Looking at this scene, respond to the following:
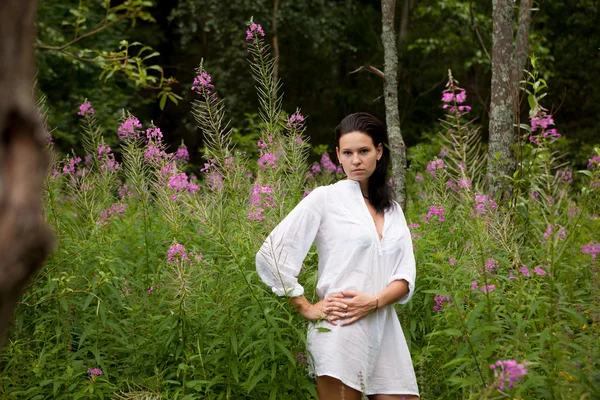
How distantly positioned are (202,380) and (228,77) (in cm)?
1284

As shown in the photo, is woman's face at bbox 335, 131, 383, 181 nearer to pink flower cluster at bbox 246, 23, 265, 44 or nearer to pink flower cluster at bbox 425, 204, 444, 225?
pink flower cluster at bbox 246, 23, 265, 44

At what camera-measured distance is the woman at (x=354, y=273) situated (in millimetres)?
3359

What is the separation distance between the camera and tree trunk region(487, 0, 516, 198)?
600 centimetres

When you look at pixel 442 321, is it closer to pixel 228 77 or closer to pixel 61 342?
pixel 61 342

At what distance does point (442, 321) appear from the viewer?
4383mm

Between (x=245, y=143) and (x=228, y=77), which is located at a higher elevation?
(x=228, y=77)

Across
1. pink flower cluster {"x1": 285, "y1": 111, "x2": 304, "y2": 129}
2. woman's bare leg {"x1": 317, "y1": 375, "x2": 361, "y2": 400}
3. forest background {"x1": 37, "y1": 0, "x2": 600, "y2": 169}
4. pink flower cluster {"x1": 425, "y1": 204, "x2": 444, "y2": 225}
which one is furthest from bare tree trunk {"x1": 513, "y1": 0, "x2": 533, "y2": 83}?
forest background {"x1": 37, "y1": 0, "x2": 600, "y2": 169}

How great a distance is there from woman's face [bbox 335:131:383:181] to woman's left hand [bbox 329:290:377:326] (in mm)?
595

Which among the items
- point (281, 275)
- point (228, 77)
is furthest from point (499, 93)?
point (228, 77)

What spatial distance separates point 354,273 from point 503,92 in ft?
10.7

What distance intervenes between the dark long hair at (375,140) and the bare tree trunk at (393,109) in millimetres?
2398

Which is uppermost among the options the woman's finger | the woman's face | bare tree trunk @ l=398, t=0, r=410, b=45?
bare tree trunk @ l=398, t=0, r=410, b=45

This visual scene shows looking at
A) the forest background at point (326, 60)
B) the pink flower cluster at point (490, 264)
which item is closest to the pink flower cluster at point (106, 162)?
the pink flower cluster at point (490, 264)

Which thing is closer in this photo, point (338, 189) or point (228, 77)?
point (338, 189)
